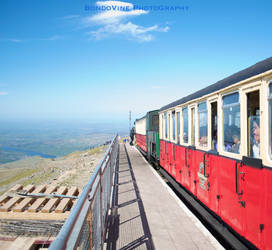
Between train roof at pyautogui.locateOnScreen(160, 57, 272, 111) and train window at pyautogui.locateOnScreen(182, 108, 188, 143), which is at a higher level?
train roof at pyautogui.locateOnScreen(160, 57, 272, 111)

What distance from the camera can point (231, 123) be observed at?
4.63m

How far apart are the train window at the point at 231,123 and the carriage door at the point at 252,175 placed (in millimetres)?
314

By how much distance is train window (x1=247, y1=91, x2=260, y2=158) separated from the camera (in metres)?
3.83

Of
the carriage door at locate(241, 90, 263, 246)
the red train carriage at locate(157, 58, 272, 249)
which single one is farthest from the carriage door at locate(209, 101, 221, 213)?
the carriage door at locate(241, 90, 263, 246)

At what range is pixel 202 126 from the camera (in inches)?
244

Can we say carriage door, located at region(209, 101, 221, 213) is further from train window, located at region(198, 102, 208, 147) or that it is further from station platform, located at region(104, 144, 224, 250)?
station platform, located at region(104, 144, 224, 250)

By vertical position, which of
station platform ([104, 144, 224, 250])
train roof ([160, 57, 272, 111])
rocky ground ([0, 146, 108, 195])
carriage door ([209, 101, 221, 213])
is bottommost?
rocky ground ([0, 146, 108, 195])

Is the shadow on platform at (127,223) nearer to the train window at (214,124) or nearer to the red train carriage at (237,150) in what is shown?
the red train carriage at (237,150)

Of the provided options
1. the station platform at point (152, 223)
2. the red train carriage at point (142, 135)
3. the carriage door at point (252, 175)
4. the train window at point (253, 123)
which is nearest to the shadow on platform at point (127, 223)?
the station platform at point (152, 223)

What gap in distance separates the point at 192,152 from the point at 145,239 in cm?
270

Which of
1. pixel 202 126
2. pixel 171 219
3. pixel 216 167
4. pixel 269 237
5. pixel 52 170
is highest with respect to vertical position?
pixel 202 126

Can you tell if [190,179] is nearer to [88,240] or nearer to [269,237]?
[269,237]

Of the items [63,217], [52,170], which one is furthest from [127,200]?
[52,170]

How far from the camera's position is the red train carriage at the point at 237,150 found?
3.54 m
